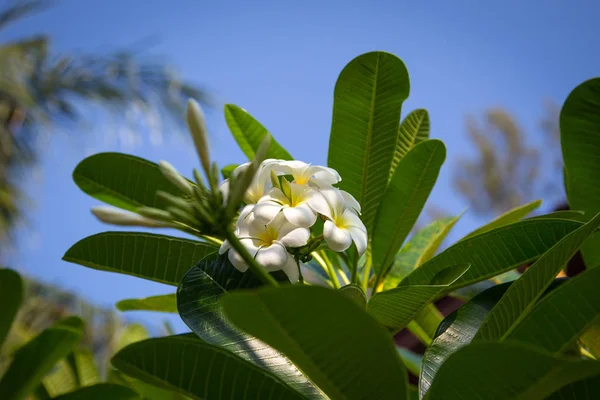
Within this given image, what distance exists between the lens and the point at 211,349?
0.50 m

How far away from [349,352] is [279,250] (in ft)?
0.45

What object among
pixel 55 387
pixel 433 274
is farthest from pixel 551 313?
pixel 55 387

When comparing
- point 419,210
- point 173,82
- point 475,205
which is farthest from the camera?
point 475,205

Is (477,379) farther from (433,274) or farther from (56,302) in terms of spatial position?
(56,302)

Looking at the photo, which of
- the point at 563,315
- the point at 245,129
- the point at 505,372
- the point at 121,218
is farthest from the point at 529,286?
the point at 245,129

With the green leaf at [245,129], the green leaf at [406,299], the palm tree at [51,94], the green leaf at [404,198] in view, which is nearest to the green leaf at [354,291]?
the green leaf at [406,299]

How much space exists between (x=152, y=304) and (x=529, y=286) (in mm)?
591

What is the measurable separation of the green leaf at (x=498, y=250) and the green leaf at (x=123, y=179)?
35cm

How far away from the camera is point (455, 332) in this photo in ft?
1.99

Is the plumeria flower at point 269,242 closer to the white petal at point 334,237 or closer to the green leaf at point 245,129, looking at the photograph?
the white petal at point 334,237

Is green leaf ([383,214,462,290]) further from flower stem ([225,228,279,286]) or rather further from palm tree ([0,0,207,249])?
palm tree ([0,0,207,249])

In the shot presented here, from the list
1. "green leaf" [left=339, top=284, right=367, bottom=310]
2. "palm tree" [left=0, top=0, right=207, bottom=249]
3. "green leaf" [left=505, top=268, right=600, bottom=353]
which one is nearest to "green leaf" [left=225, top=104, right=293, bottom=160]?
"green leaf" [left=339, top=284, right=367, bottom=310]

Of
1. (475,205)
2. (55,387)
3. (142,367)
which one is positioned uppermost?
(142,367)

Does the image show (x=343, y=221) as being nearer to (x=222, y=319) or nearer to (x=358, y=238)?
(x=358, y=238)
